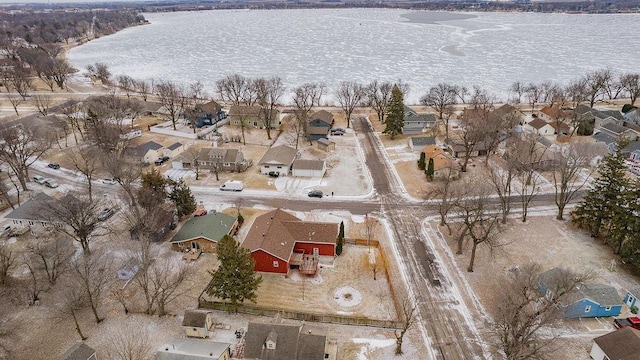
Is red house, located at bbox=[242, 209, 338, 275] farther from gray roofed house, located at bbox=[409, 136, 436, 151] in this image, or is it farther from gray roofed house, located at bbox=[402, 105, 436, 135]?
gray roofed house, located at bbox=[402, 105, 436, 135]

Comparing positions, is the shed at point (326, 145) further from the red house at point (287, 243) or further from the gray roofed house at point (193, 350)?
the gray roofed house at point (193, 350)

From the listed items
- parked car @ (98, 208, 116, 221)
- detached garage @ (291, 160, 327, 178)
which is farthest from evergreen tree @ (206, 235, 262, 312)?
detached garage @ (291, 160, 327, 178)

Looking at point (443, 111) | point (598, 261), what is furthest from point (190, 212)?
point (443, 111)

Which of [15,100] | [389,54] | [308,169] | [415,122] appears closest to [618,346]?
[308,169]

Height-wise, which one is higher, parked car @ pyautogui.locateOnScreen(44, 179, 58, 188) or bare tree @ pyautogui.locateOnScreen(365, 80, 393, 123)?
bare tree @ pyautogui.locateOnScreen(365, 80, 393, 123)

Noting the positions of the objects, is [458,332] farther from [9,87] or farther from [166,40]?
[166,40]

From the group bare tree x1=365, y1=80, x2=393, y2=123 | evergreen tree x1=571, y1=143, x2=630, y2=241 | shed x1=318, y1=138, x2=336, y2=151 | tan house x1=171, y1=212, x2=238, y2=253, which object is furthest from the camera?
bare tree x1=365, y1=80, x2=393, y2=123

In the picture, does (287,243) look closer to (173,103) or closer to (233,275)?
(233,275)

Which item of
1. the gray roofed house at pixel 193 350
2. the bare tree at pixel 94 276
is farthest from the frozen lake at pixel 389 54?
the gray roofed house at pixel 193 350
